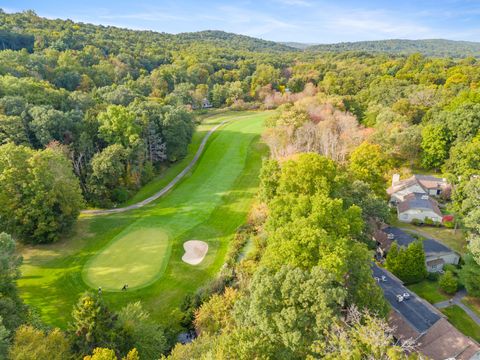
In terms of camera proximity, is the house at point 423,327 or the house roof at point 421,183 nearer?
the house at point 423,327

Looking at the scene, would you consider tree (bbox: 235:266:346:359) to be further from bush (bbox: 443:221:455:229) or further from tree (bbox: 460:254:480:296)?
bush (bbox: 443:221:455:229)

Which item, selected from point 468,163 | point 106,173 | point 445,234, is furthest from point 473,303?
point 106,173

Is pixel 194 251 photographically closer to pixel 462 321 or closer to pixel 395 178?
pixel 462 321

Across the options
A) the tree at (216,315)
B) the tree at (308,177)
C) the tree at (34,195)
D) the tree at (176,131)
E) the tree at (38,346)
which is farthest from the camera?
the tree at (176,131)

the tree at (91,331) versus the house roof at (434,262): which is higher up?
the tree at (91,331)

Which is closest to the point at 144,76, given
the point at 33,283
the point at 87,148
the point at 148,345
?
the point at 87,148

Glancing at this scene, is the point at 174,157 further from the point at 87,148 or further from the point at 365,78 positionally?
the point at 365,78

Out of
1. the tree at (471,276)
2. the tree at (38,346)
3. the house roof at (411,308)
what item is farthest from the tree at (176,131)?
the tree at (471,276)

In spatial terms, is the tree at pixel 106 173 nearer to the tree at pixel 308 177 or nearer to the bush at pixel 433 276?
the tree at pixel 308 177
